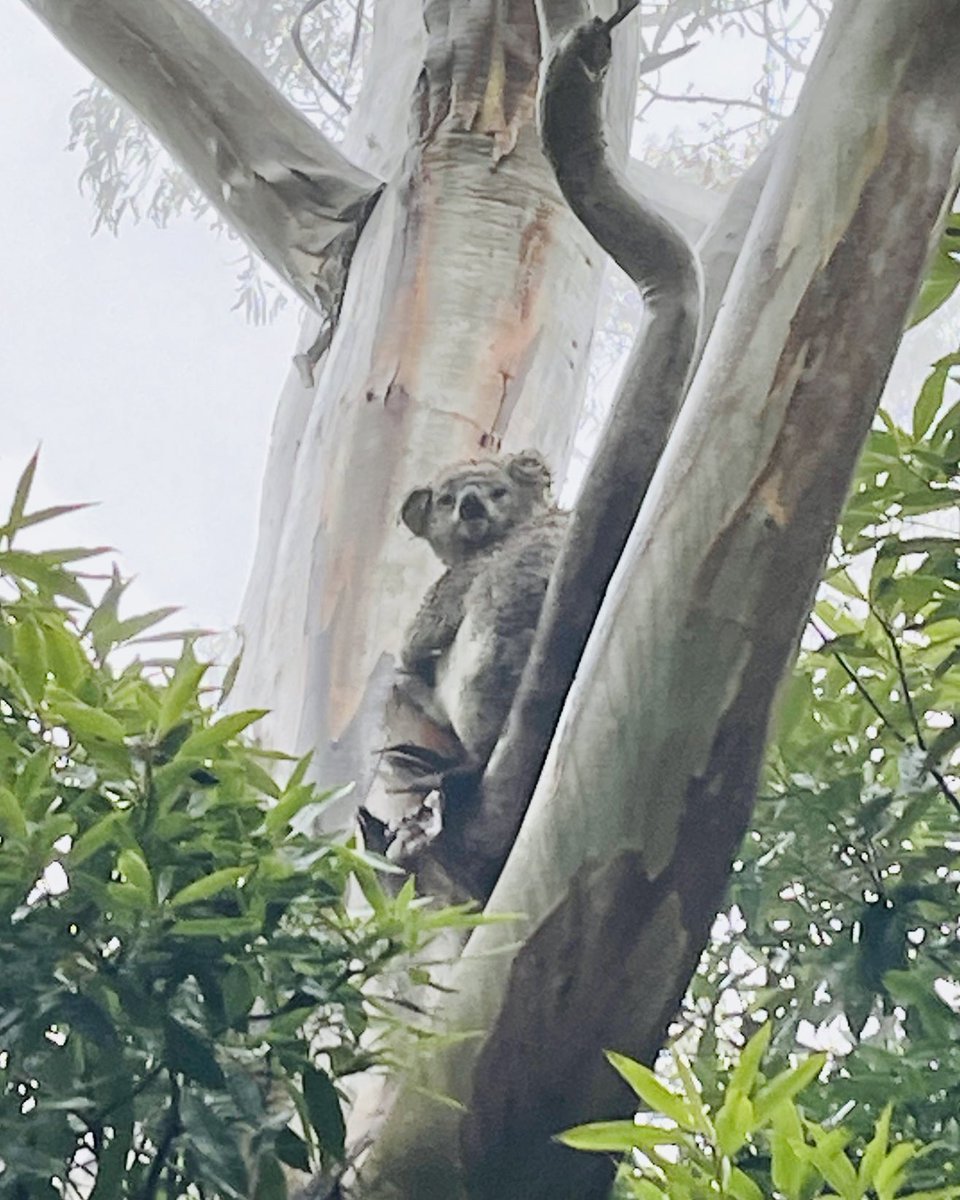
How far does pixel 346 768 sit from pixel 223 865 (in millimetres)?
572

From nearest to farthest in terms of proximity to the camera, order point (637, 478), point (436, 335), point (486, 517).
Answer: point (637, 478) → point (486, 517) → point (436, 335)

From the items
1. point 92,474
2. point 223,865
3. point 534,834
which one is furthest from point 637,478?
point 92,474

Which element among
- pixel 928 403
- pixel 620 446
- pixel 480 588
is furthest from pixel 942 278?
pixel 480 588

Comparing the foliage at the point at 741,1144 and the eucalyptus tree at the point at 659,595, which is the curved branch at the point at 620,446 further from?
the foliage at the point at 741,1144

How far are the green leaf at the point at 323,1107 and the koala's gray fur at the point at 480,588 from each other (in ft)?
1.43

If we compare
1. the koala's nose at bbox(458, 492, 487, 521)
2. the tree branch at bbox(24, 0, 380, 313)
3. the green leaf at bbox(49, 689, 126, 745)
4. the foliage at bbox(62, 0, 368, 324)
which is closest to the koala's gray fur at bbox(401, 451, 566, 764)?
the koala's nose at bbox(458, 492, 487, 521)

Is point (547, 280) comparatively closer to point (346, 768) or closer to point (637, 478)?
point (346, 768)

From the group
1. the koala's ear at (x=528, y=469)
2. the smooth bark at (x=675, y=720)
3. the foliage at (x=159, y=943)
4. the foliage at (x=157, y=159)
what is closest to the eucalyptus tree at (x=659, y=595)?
the smooth bark at (x=675, y=720)

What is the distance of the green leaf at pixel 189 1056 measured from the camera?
647 mm

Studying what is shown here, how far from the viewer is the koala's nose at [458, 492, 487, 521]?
4.49 feet

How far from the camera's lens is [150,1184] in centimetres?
67

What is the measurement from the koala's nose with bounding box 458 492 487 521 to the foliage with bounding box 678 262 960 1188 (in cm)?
35

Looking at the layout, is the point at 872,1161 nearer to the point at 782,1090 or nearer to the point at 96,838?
the point at 782,1090

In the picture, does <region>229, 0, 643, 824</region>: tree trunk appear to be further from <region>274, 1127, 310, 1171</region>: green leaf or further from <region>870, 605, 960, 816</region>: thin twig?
<region>274, 1127, 310, 1171</region>: green leaf
